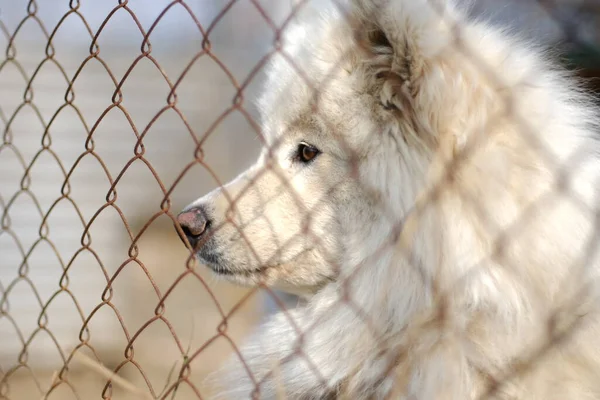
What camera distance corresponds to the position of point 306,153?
7.39ft

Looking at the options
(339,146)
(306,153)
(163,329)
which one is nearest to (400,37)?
(339,146)

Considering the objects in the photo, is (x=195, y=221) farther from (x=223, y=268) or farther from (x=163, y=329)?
(x=163, y=329)

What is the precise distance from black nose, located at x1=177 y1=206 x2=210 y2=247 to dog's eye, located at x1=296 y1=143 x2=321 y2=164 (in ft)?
1.27

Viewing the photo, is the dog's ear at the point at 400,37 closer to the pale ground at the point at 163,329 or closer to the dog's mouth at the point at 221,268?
the dog's mouth at the point at 221,268

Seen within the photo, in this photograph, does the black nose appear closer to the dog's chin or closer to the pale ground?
the dog's chin

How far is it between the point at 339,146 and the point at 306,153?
0.14 metres

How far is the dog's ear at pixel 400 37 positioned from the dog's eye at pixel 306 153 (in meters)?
0.34

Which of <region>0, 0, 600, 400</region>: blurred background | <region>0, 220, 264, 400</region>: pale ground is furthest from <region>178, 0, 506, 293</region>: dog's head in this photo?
<region>0, 0, 600, 400</region>: blurred background

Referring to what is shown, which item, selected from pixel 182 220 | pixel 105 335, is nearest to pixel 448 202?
pixel 182 220

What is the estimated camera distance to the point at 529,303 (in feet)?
5.86

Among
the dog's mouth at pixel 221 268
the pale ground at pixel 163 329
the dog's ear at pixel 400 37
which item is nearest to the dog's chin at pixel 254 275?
the dog's mouth at pixel 221 268

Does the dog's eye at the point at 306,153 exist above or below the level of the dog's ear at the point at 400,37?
below

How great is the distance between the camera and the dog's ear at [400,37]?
70.6 inches

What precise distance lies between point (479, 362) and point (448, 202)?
1.49ft
